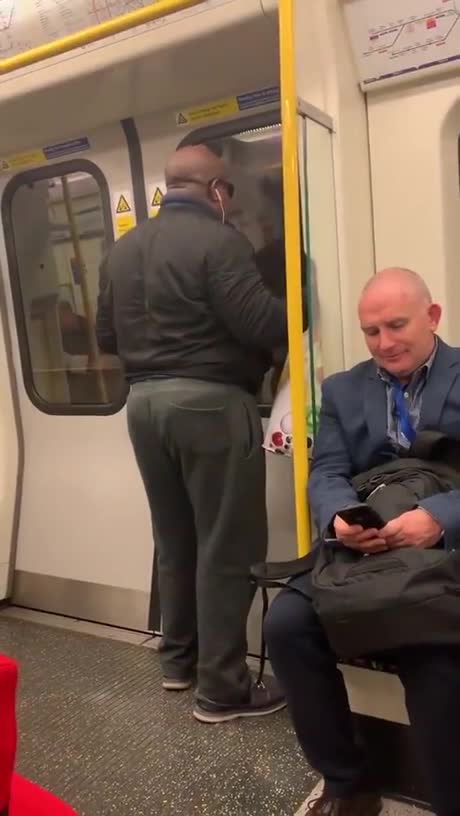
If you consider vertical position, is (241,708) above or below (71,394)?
below

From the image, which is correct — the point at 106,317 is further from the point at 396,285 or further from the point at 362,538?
the point at 362,538

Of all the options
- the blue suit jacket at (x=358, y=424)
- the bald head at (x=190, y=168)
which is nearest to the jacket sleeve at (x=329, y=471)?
the blue suit jacket at (x=358, y=424)

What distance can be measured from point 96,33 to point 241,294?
0.98 metres

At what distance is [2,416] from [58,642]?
1.15 meters

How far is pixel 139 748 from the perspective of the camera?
262 cm

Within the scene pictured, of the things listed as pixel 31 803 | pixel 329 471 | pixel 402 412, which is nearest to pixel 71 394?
pixel 329 471

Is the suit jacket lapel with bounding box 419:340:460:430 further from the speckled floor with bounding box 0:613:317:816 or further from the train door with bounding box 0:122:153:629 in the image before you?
the train door with bounding box 0:122:153:629

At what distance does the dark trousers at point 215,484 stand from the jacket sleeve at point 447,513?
0.89 meters

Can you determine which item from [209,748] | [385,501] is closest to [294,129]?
[385,501]

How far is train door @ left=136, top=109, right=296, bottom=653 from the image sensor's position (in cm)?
305

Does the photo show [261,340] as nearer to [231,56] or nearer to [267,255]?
[267,255]

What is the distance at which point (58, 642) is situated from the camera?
11.7 feet

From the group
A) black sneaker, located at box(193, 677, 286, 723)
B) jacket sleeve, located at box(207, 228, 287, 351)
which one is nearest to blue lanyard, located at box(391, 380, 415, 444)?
jacket sleeve, located at box(207, 228, 287, 351)

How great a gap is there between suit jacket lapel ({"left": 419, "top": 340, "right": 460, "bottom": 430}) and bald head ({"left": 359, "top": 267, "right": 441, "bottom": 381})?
0.05 metres
